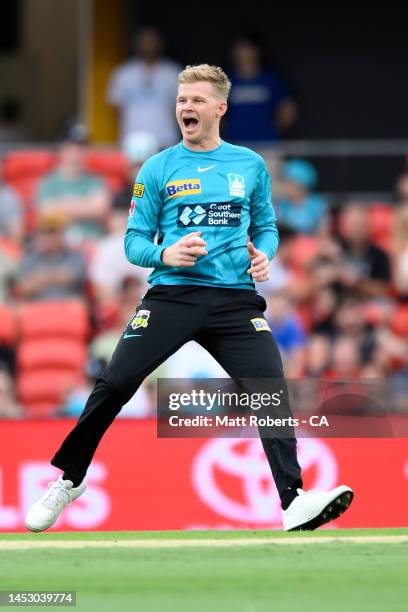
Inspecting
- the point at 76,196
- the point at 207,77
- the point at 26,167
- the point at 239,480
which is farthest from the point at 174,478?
the point at 26,167

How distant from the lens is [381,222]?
1449 cm

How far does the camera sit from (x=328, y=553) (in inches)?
268

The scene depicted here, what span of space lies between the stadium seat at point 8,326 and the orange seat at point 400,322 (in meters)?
3.29

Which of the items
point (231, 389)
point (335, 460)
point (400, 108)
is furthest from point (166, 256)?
point (400, 108)

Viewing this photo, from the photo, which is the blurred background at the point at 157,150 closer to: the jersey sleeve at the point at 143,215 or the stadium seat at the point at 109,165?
the stadium seat at the point at 109,165

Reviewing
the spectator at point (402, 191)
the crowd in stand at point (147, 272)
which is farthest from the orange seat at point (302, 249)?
the spectator at point (402, 191)

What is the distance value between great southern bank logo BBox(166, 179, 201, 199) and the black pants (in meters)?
0.44

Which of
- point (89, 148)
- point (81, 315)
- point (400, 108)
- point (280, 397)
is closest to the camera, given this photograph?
point (280, 397)

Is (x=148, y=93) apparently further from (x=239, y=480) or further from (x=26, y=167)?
(x=239, y=480)

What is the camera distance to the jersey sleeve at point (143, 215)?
23.4 feet

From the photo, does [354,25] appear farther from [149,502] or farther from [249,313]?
[249,313]

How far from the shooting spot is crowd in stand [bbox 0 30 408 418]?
12516mm

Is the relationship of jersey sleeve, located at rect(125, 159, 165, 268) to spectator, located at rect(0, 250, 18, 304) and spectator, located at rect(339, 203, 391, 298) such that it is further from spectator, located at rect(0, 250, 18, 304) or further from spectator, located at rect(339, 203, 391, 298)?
spectator, located at rect(0, 250, 18, 304)

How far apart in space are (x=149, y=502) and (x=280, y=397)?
10.9 feet
